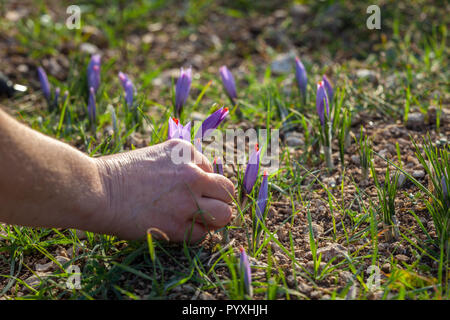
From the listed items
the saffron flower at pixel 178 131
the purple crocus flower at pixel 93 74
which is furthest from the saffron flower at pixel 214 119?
the purple crocus flower at pixel 93 74

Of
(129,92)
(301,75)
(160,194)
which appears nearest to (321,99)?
(301,75)

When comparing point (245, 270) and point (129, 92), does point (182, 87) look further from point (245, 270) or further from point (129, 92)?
Result: point (245, 270)

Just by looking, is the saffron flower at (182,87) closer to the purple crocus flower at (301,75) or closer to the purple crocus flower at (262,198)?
the purple crocus flower at (301,75)

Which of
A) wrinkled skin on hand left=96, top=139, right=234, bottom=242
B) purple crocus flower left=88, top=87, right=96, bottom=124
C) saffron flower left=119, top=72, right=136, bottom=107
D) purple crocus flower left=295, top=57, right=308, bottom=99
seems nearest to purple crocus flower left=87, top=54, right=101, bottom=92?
purple crocus flower left=88, top=87, right=96, bottom=124

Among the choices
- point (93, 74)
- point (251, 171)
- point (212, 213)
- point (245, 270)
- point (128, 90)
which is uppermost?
point (93, 74)

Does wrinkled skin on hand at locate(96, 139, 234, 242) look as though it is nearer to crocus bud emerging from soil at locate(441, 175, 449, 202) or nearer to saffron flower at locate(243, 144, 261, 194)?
saffron flower at locate(243, 144, 261, 194)

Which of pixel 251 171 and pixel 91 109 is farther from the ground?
pixel 91 109
